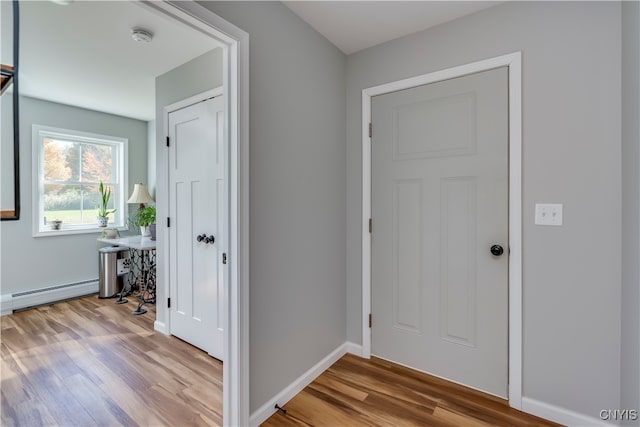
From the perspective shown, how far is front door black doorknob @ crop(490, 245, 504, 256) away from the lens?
176 centimetres

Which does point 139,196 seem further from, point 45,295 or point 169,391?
point 169,391

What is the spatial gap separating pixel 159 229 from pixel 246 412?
1943 mm

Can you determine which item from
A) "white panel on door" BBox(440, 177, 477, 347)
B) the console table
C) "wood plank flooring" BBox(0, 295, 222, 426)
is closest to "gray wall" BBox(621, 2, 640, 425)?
"white panel on door" BBox(440, 177, 477, 347)

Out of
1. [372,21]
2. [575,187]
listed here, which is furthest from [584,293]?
[372,21]

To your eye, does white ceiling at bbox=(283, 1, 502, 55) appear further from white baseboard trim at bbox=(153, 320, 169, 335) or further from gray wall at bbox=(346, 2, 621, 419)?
white baseboard trim at bbox=(153, 320, 169, 335)

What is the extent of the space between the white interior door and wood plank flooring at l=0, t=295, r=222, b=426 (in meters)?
1.35

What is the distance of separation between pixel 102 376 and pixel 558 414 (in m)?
2.89

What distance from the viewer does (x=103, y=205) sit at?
409cm

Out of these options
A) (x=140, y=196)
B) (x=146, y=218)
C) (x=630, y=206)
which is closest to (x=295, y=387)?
(x=630, y=206)

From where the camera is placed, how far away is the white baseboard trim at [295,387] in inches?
63.9

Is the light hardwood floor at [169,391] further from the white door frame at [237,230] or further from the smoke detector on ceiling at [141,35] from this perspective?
the smoke detector on ceiling at [141,35]

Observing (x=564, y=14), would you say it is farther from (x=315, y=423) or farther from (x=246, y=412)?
(x=246, y=412)
